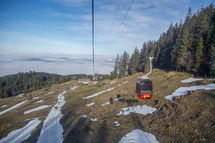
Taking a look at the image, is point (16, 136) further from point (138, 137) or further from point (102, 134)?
point (138, 137)

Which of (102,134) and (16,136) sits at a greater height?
(102,134)

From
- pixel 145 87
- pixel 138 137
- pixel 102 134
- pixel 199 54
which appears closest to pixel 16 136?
pixel 102 134

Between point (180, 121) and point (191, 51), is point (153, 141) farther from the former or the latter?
point (191, 51)

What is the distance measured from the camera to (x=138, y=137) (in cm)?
1064

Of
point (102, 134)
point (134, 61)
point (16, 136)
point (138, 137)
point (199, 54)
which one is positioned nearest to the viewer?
point (138, 137)

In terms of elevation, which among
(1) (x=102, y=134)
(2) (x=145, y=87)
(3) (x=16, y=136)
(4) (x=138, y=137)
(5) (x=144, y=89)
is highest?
(2) (x=145, y=87)

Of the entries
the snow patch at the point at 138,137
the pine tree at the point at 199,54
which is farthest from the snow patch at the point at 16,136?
the pine tree at the point at 199,54

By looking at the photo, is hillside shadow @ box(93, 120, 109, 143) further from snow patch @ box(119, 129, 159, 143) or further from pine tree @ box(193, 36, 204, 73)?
pine tree @ box(193, 36, 204, 73)

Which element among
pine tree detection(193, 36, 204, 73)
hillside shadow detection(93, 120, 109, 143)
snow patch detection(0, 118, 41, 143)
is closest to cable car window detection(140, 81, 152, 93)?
hillside shadow detection(93, 120, 109, 143)

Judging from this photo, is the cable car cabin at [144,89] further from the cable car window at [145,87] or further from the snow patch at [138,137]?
the snow patch at [138,137]

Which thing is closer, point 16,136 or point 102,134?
point 102,134

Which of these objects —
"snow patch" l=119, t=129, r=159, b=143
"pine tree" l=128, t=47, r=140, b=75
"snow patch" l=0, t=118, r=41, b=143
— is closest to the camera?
"snow patch" l=119, t=129, r=159, b=143

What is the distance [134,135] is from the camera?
36.4 ft

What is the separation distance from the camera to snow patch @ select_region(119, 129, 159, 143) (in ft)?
32.8
